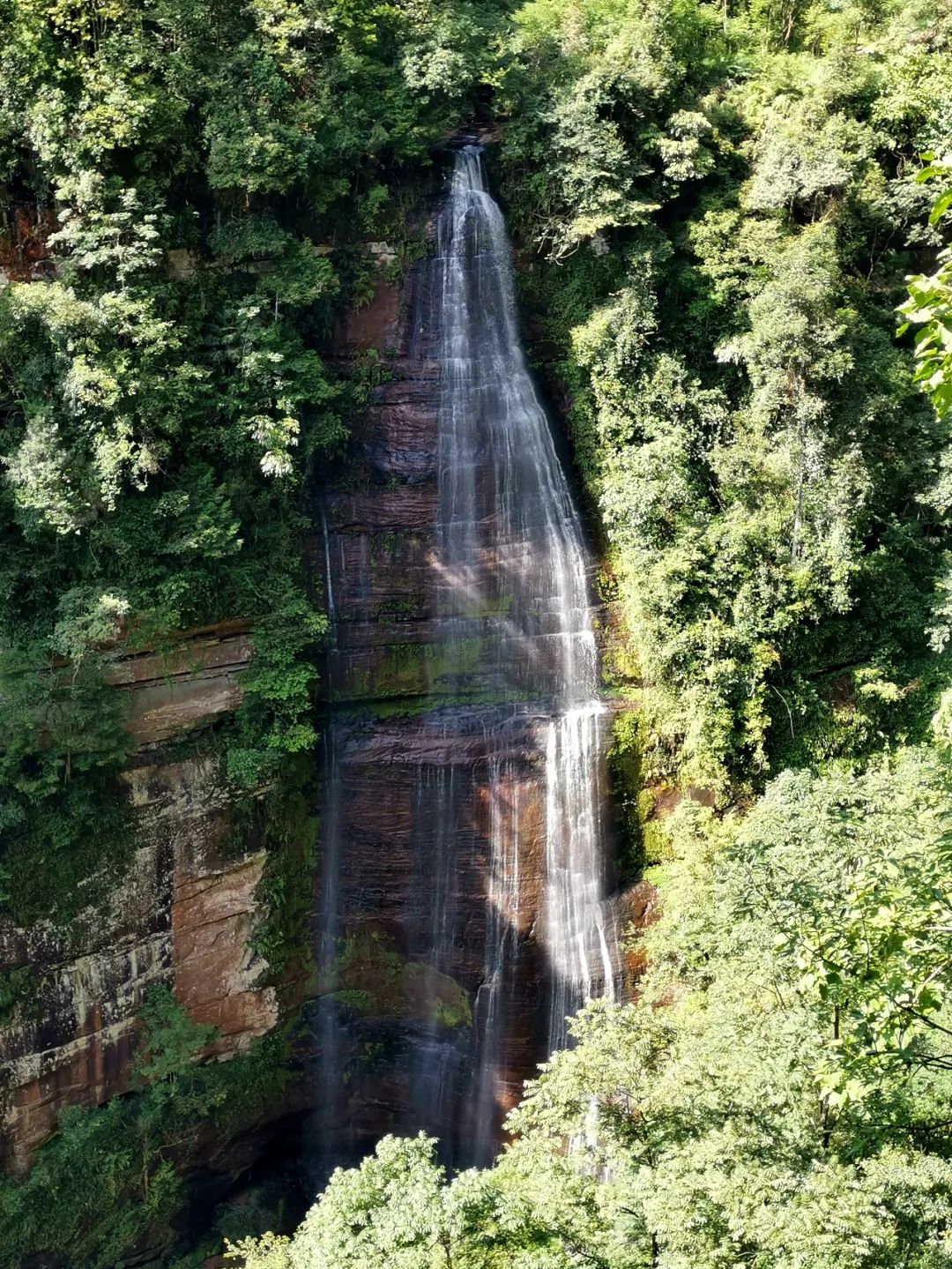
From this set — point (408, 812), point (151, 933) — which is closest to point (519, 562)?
point (408, 812)

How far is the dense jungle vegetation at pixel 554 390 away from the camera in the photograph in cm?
1340

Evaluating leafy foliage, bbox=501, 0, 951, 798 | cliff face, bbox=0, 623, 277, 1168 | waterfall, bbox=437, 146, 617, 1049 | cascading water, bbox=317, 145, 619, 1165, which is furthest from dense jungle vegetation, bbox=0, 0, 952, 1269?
cascading water, bbox=317, 145, 619, 1165

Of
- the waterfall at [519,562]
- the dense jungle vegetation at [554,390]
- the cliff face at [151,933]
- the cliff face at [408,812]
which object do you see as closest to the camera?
the dense jungle vegetation at [554,390]

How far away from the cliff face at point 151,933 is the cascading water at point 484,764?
167 centimetres

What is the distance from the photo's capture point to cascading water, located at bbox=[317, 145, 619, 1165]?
14.8 meters

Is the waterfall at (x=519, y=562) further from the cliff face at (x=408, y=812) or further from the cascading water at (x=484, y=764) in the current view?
the cliff face at (x=408, y=812)

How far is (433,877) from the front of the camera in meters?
15.3

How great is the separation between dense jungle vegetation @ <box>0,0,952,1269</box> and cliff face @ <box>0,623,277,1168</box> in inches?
17.8

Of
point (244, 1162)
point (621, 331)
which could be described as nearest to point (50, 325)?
point (621, 331)

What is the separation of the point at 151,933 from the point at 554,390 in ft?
36.4

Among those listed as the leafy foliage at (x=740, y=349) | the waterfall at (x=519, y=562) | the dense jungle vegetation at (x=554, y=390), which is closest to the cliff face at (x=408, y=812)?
the waterfall at (x=519, y=562)

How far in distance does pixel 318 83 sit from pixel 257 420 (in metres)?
6.04

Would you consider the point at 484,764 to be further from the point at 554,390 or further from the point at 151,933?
the point at 554,390

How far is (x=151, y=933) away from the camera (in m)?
14.8
